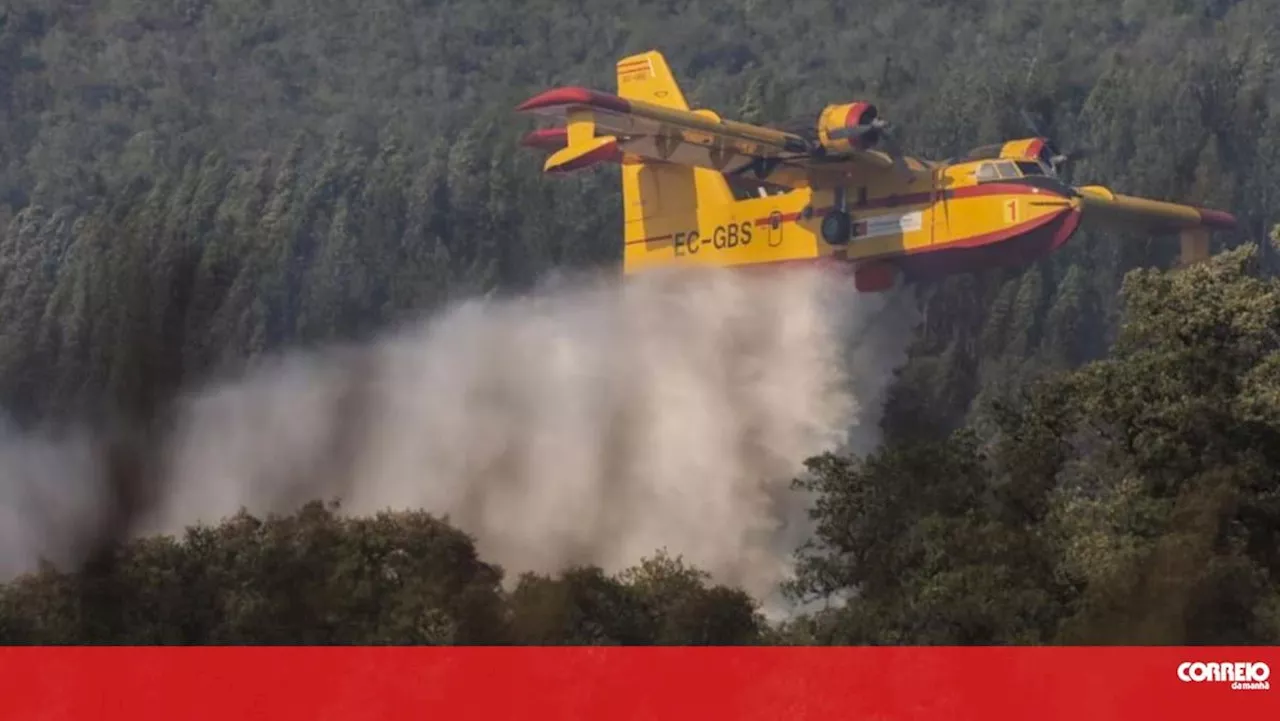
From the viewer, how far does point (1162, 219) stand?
4528cm

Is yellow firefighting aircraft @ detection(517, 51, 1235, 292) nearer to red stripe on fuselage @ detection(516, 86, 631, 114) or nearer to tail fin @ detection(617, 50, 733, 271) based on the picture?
tail fin @ detection(617, 50, 733, 271)

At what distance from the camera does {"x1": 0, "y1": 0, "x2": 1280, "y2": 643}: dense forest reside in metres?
22.2

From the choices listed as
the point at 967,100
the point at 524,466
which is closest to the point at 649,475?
the point at 524,466

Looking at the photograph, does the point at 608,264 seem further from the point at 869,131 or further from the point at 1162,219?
the point at 869,131

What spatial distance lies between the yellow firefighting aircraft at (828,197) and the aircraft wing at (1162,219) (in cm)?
97

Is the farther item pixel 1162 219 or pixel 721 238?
pixel 1162 219

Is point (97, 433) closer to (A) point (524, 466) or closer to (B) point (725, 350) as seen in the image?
(A) point (524, 466)

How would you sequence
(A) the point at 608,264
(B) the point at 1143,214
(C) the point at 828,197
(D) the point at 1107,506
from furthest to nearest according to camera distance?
1. (A) the point at 608,264
2. (B) the point at 1143,214
3. (C) the point at 828,197
4. (D) the point at 1107,506

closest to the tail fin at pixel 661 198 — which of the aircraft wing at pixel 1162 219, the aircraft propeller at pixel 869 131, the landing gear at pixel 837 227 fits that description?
the landing gear at pixel 837 227

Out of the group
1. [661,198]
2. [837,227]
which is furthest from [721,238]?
[837,227]

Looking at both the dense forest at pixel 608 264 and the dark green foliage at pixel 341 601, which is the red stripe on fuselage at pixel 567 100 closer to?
the dense forest at pixel 608 264
